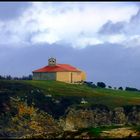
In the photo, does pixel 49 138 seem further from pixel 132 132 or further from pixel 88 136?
pixel 132 132

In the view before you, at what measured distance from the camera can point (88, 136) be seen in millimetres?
103062

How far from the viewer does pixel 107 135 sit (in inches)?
4109

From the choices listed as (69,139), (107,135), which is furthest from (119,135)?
(69,139)

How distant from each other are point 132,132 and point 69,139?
1384 cm

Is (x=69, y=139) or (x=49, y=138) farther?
(x=49, y=138)

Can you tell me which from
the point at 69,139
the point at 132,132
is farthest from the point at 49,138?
the point at 132,132

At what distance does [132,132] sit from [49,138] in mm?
15244


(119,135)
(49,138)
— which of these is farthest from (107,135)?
(49,138)

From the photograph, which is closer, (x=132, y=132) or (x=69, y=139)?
(x=69, y=139)

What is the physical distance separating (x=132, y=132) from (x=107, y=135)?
645 centimetres

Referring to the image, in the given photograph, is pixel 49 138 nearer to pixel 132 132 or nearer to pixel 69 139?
pixel 69 139

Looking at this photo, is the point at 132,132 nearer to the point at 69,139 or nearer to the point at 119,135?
the point at 119,135

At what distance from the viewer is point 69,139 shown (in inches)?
3976

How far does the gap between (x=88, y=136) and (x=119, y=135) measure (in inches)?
263
